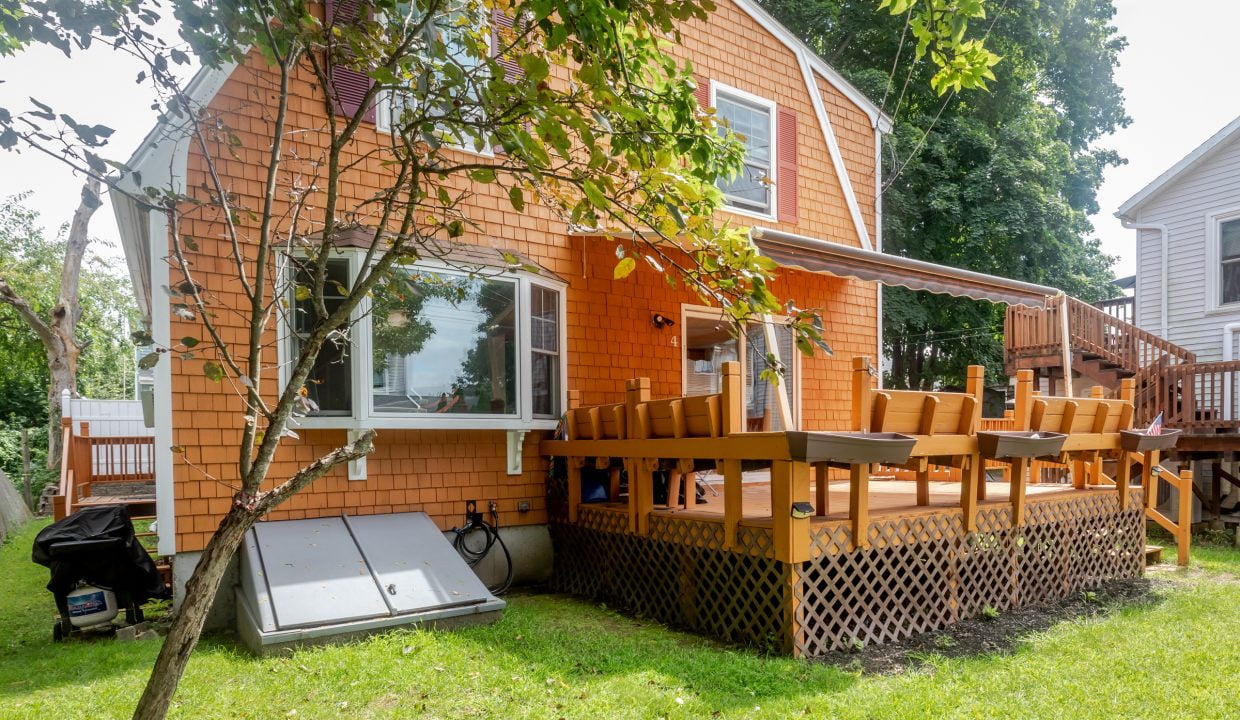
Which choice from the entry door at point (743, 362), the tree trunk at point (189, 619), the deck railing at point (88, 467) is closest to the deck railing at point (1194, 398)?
the entry door at point (743, 362)

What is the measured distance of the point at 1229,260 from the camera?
40.5 feet

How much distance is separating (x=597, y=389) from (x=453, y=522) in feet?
6.42

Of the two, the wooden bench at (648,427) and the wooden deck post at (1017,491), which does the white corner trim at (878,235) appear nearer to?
the wooden deck post at (1017,491)

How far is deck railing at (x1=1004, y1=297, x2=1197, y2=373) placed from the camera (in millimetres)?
11641

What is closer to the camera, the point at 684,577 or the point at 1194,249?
the point at 684,577

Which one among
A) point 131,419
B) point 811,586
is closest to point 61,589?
point 811,586

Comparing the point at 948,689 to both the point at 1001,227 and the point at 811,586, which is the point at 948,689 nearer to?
the point at 811,586

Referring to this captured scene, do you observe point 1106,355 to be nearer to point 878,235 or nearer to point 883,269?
point 878,235

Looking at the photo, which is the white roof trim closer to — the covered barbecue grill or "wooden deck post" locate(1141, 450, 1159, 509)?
"wooden deck post" locate(1141, 450, 1159, 509)

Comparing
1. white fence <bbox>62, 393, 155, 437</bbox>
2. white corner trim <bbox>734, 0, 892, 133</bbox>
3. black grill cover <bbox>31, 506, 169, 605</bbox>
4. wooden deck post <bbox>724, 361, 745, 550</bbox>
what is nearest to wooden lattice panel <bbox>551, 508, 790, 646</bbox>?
wooden deck post <bbox>724, 361, 745, 550</bbox>

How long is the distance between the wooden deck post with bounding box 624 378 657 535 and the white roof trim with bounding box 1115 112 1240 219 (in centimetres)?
1263

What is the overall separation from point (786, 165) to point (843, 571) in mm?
5754

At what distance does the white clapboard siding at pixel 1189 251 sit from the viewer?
12.4 metres

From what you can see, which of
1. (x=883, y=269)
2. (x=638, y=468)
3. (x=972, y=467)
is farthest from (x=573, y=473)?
(x=883, y=269)
